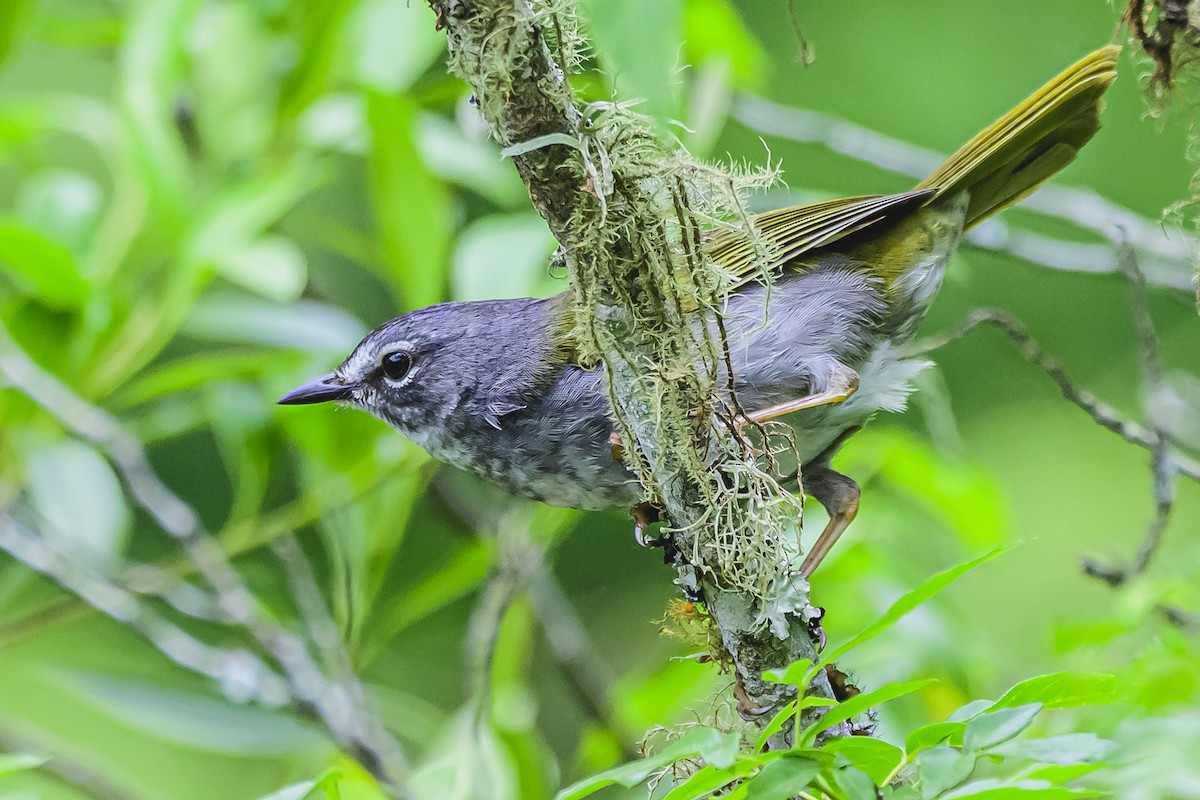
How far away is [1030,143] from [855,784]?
2109 millimetres

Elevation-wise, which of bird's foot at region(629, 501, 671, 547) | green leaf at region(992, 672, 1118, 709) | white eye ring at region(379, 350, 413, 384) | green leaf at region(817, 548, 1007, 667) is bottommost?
Result: green leaf at region(992, 672, 1118, 709)

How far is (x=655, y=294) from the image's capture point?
1722 mm

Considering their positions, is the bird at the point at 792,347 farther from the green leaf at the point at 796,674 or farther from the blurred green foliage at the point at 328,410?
the green leaf at the point at 796,674

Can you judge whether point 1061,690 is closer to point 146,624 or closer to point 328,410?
point 328,410

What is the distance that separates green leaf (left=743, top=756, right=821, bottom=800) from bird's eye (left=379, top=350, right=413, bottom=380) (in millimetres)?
2061

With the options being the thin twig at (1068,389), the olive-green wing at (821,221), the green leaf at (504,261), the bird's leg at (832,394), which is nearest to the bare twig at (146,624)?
the green leaf at (504,261)

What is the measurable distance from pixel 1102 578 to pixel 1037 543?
3.18 meters

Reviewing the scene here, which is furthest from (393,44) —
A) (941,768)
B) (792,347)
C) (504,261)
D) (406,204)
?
(941,768)

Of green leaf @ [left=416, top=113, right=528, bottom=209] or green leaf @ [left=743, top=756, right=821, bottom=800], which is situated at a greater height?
green leaf @ [left=416, top=113, right=528, bottom=209]

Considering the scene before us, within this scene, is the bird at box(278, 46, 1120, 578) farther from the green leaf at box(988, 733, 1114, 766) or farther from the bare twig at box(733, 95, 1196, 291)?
the green leaf at box(988, 733, 1114, 766)

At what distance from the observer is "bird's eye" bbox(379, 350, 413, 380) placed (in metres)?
3.24

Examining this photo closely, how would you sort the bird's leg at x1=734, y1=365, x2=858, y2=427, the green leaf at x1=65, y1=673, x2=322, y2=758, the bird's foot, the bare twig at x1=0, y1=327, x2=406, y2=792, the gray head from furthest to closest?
1. the green leaf at x1=65, y1=673, x2=322, y2=758
2. the bare twig at x1=0, y1=327, x2=406, y2=792
3. the gray head
4. the bird's leg at x1=734, y1=365, x2=858, y2=427
5. the bird's foot

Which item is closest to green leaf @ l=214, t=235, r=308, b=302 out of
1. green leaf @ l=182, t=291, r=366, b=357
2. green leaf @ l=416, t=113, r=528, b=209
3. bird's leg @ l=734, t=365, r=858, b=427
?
green leaf @ l=182, t=291, r=366, b=357

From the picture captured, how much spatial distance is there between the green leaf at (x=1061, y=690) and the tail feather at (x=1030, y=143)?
5.76 feet
